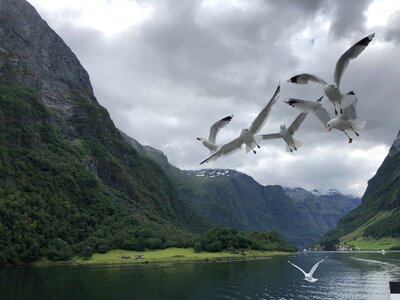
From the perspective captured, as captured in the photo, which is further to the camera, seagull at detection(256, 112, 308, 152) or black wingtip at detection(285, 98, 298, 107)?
seagull at detection(256, 112, 308, 152)

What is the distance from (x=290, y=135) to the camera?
12469 mm

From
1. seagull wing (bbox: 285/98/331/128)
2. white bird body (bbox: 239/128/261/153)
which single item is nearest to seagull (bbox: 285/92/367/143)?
seagull wing (bbox: 285/98/331/128)

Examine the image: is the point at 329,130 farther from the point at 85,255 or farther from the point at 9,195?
the point at 9,195

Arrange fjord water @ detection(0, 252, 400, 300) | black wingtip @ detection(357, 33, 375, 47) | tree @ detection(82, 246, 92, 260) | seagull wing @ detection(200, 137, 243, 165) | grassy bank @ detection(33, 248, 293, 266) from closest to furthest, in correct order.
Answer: black wingtip @ detection(357, 33, 375, 47) → seagull wing @ detection(200, 137, 243, 165) → fjord water @ detection(0, 252, 400, 300) → grassy bank @ detection(33, 248, 293, 266) → tree @ detection(82, 246, 92, 260)

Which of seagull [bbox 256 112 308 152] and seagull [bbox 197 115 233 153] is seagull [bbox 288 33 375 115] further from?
seagull [bbox 197 115 233 153]

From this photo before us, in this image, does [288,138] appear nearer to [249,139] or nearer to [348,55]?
[249,139]

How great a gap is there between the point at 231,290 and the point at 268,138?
257ft

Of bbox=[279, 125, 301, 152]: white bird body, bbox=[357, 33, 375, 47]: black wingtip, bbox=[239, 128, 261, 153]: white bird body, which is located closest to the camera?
bbox=[357, 33, 375, 47]: black wingtip

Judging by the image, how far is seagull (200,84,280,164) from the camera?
12.0m

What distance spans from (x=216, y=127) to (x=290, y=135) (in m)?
2.95

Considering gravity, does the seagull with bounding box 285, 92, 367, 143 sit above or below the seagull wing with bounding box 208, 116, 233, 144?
below

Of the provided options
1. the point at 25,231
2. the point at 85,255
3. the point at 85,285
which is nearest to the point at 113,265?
the point at 85,255

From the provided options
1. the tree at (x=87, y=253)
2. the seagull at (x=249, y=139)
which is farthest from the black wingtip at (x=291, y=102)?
the tree at (x=87, y=253)

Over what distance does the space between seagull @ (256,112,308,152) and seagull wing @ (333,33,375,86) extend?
8.95 ft
